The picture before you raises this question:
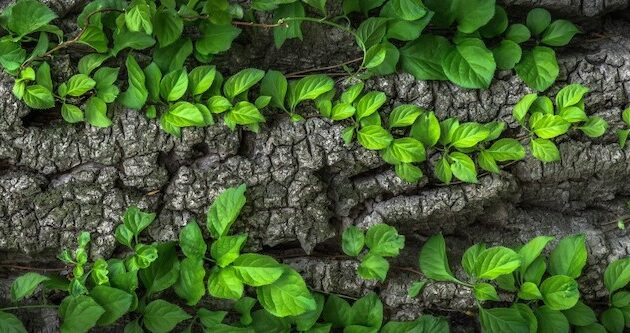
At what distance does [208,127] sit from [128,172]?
34cm

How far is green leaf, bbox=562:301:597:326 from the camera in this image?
2.44 m

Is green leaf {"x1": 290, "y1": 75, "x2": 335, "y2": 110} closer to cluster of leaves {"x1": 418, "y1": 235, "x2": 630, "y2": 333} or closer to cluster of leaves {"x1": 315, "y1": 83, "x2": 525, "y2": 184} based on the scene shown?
cluster of leaves {"x1": 315, "y1": 83, "x2": 525, "y2": 184}

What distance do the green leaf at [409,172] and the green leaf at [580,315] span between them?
816mm

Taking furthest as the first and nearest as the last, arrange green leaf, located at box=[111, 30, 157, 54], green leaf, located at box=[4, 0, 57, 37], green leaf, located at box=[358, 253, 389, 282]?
green leaf, located at box=[358, 253, 389, 282] < green leaf, located at box=[111, 30, 157, 54] < green leaf, located at box=[4, 0, 57, 37]

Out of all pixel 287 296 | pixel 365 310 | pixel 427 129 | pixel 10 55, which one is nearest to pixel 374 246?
pixel 365 310

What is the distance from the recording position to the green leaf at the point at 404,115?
7.73ft

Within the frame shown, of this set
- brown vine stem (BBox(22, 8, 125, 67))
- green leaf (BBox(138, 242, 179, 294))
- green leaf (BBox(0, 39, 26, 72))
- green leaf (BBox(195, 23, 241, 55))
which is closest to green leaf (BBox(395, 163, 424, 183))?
green leaf (BBox(195, 23, 241, 55))

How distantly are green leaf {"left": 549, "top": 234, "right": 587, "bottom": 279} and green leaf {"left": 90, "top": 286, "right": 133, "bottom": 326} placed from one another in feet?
5.33

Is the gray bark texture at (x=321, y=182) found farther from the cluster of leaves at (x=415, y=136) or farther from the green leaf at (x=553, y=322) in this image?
the green leaf at (x=553, y=322)

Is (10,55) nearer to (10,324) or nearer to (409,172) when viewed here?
(10,324)

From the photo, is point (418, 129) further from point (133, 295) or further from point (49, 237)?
point (49, 237)

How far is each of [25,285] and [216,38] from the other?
1126mm

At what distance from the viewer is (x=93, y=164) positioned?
229 centimetres

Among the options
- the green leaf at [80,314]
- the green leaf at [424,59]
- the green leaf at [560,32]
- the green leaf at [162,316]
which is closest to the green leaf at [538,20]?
the green leaf at [560,32]
